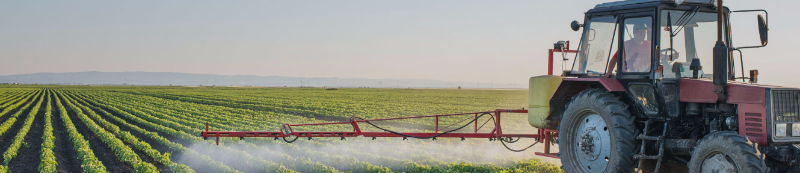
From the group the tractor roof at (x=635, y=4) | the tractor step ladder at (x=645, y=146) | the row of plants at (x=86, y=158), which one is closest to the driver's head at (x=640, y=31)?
the tractor roof at (x=635, y=4)

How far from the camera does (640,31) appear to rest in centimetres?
591

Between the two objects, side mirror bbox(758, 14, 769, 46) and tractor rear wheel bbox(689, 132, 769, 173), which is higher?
side mirror bbox(758, 14, 769, 46)

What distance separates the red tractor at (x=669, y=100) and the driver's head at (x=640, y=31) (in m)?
0.01

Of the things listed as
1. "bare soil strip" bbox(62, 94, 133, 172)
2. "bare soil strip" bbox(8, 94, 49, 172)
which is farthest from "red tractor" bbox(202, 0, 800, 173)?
"bare soil strip" bbox(8, 94, 49, 172)

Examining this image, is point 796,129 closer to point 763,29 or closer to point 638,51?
point 763,29

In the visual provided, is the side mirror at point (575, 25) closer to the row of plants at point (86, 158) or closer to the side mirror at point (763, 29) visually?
the side mirror at point (763, 29)

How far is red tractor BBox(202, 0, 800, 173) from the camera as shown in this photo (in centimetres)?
475

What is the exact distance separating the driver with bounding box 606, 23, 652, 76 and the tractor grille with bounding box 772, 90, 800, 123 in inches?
45.5

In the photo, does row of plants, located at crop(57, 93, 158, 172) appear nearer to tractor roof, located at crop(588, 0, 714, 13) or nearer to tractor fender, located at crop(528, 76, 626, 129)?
tractor fender, located at crop(528, 76, 626, 129)

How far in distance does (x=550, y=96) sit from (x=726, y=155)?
8.67 feet

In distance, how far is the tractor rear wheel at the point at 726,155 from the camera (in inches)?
170

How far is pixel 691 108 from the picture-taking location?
5.35 m

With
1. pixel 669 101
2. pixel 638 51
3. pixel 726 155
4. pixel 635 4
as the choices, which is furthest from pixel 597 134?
pixel 726 155

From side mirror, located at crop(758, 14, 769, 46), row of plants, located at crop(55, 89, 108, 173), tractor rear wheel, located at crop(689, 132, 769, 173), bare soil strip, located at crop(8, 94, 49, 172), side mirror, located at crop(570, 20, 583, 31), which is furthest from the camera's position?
bare soil strip, located at crop(8, 94, 49, 172)
